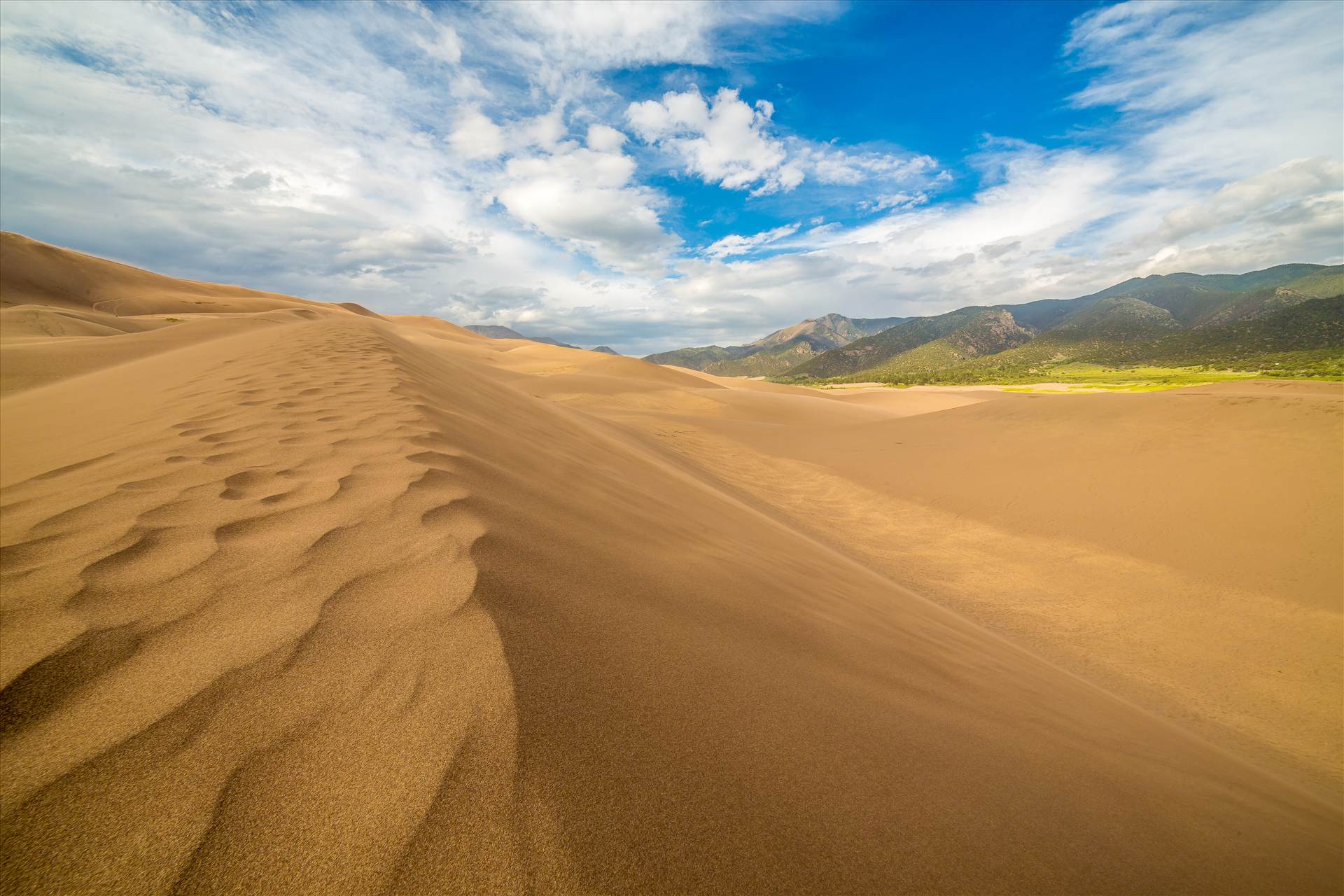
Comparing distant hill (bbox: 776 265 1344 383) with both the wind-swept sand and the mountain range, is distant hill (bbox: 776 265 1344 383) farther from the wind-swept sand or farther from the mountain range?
the wind-swept sand

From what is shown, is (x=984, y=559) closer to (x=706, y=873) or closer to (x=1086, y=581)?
(x=1086, y=581)

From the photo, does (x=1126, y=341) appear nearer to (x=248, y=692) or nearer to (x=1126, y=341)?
(x=1126, y=341)

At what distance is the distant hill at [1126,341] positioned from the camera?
66.0 meters

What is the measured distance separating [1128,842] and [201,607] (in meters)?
3.21

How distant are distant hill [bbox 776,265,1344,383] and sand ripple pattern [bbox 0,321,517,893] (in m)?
56.9

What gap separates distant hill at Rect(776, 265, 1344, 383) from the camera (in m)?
66.0

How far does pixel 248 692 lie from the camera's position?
1285mm

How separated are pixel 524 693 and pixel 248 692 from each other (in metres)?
0.66

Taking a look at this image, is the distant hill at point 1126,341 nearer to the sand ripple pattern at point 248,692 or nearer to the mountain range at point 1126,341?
the mountain range at point 1126,341

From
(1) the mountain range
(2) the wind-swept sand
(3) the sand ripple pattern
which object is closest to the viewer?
(3) the sand ripple pattern

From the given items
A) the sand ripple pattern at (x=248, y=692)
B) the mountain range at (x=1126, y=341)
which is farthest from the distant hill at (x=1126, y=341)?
the sand ripple pattern at (x=248, y=692)

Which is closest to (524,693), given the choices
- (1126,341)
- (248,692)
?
(248,692)

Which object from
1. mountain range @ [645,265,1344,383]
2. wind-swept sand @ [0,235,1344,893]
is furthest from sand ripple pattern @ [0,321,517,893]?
mountain range @ [645,265,1344,383]

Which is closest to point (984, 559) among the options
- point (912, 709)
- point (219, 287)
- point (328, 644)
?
point (912, 709)
